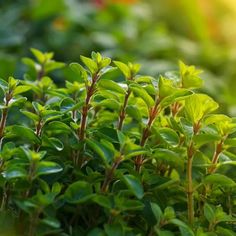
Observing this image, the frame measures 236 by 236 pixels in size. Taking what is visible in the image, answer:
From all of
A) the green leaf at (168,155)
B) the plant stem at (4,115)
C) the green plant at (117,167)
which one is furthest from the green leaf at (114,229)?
the plant stem at (4,115)

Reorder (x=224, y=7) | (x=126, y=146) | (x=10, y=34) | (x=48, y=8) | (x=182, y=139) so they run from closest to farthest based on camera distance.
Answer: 1. (x=126, y=146)
2. (x=182, y=139)
3. (x=10, y=34)
4. (x=48, y=8)
5. (x=224, y=7)

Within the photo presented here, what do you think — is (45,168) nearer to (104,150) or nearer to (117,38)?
(104,150)

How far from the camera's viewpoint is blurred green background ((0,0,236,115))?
1840 millimetres

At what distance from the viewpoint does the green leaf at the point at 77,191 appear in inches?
28.5

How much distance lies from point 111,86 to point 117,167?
11cm

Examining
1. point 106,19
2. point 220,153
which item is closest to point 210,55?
point 106,19

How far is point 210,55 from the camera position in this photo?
6.82 ft

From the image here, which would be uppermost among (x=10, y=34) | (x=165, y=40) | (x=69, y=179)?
(x=165, y=40)

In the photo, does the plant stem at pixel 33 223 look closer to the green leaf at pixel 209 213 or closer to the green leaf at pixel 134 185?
the green leaf at pixel 134 185

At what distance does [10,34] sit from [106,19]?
524 millimetres

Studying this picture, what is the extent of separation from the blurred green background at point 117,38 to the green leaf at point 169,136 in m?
0.84

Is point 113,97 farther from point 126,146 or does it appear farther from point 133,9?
point 133,9

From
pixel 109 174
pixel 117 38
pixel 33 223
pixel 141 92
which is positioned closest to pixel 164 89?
pixel 141 92

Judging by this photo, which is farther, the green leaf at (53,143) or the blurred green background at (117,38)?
the blurred green background at (117,38)
